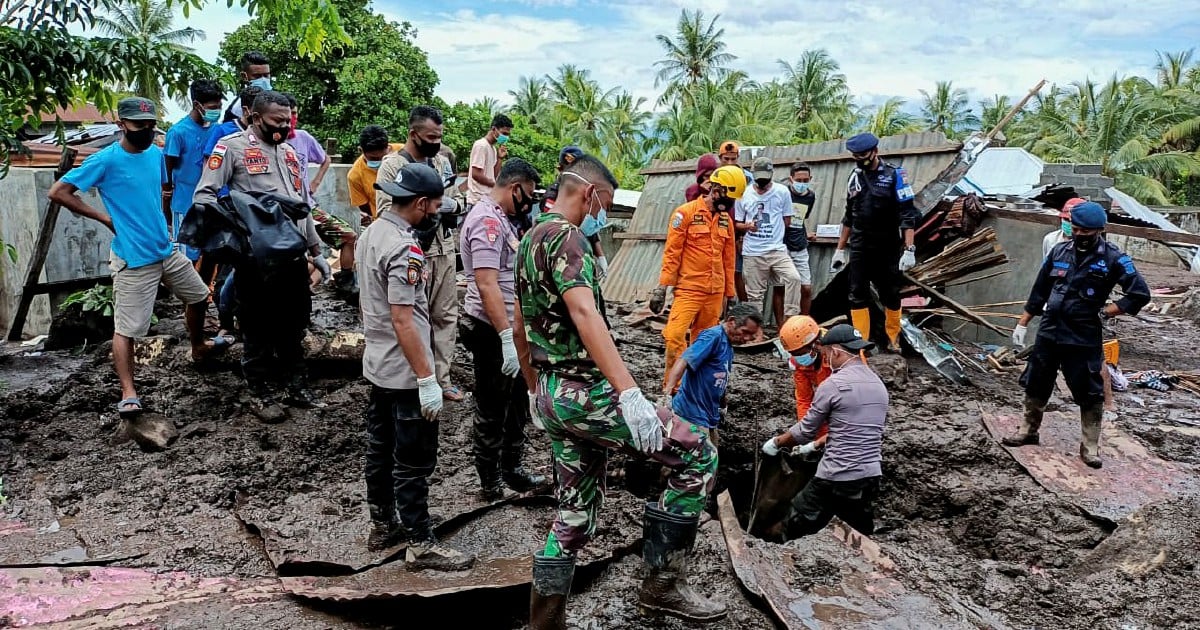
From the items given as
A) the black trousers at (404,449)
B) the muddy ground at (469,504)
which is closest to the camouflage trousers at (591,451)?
the muddy ground at (469,504)

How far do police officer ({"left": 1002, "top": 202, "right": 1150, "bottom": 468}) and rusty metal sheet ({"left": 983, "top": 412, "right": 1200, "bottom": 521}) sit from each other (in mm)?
152

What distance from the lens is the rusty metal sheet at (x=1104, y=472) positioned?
492cm

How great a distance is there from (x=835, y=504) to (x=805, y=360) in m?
0.91

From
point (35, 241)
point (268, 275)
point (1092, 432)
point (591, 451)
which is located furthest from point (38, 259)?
point (1092, 432)

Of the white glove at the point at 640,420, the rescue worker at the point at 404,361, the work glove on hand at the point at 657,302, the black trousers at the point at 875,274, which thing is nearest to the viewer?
the white glove at the point at 640,420

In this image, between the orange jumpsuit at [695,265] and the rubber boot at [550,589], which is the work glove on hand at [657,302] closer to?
the orange jumpsuit at [695,265]

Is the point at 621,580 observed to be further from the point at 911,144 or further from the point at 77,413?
the point at 911,144

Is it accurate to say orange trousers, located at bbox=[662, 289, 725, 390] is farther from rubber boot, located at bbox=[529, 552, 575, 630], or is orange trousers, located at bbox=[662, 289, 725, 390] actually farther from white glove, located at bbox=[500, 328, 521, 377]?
rubber boot, located at bbox=[529, 552, 575, 630]

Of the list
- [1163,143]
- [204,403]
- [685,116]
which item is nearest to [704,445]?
[204,403]

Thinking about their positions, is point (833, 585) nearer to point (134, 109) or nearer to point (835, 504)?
point (835, 504)

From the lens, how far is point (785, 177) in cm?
973

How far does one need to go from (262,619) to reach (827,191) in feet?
25.2

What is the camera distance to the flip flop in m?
4.88

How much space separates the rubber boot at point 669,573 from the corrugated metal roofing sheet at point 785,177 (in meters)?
6.21
